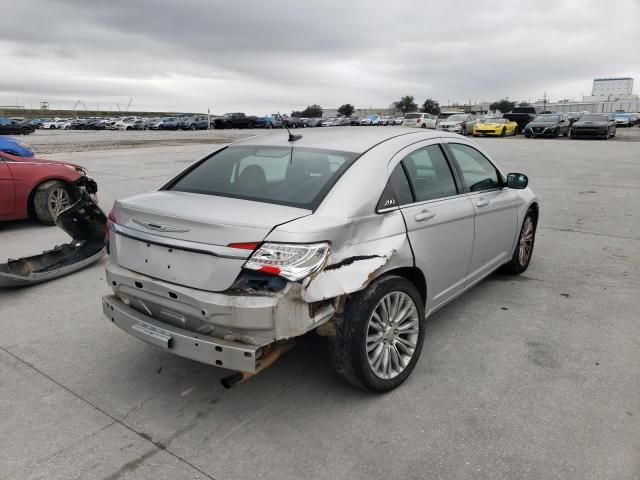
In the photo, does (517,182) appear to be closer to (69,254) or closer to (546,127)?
(69,254)

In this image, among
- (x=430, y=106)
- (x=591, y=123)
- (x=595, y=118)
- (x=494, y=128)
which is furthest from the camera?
(x=430, y=106)

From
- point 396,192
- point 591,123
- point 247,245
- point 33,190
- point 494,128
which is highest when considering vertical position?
point 591,123

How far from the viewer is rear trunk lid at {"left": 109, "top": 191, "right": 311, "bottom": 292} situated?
2613 mm

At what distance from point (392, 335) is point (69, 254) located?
13.6ft

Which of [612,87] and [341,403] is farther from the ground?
[612,87]

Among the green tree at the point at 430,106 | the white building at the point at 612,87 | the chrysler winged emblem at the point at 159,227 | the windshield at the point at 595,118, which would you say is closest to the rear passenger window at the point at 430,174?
the chrysler winged emblem at the point at 159,227

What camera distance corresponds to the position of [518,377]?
10.7 feet

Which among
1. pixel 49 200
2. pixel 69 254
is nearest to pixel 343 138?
pixel 69 254

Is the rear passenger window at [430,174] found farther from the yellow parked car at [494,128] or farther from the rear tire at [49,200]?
the yellow parked car at [494,128]

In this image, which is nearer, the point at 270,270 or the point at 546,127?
the point at 270,270

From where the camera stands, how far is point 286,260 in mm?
2547

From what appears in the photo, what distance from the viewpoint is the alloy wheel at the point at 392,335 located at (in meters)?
2.99

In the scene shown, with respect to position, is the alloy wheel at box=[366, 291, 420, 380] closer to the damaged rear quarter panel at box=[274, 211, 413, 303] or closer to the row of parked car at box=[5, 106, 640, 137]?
the damaged rear quarter panel at box=[274, 211, 413, 303]

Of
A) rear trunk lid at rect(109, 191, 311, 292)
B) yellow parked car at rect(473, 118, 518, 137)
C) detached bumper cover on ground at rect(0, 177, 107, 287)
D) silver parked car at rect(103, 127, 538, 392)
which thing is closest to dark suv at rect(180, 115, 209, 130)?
yellow parked car at rect(473, 118, 518, 137)
